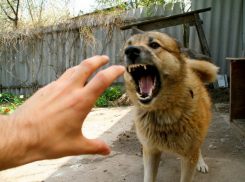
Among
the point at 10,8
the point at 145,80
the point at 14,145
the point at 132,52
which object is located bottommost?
the point at 14,145

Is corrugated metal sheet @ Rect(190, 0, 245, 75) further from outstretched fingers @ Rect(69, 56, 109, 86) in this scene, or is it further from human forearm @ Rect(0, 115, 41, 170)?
human forearm @ Rect(0, 115, 41, 170)

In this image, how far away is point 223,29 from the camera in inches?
264

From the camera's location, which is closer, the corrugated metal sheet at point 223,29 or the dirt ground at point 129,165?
the dirt ground at point 129,165

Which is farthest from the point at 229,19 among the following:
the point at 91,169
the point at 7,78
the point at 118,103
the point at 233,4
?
the point at 7,78

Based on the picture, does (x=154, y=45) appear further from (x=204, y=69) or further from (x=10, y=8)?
(x=10, y=8)

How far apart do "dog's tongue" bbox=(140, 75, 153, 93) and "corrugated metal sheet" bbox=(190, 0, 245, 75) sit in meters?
5.36

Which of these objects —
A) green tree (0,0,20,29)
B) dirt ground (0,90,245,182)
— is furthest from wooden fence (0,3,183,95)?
dirt ground (0,90,245,182)

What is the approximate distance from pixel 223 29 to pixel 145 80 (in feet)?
18.8

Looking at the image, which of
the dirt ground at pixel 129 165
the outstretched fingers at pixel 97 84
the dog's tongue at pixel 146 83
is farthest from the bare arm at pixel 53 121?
the dirt ground at pixel 129 165

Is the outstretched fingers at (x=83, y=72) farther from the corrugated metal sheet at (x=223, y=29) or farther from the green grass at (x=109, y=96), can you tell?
the corrugated metal sheet at (x=223, y=29)

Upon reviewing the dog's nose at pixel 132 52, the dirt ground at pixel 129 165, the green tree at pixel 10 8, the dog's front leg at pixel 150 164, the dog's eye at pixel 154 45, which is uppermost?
the green tree at pixel 10 8

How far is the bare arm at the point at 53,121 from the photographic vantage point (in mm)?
673

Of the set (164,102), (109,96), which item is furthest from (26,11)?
(164,102)

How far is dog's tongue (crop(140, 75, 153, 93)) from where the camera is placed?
2232 mm
